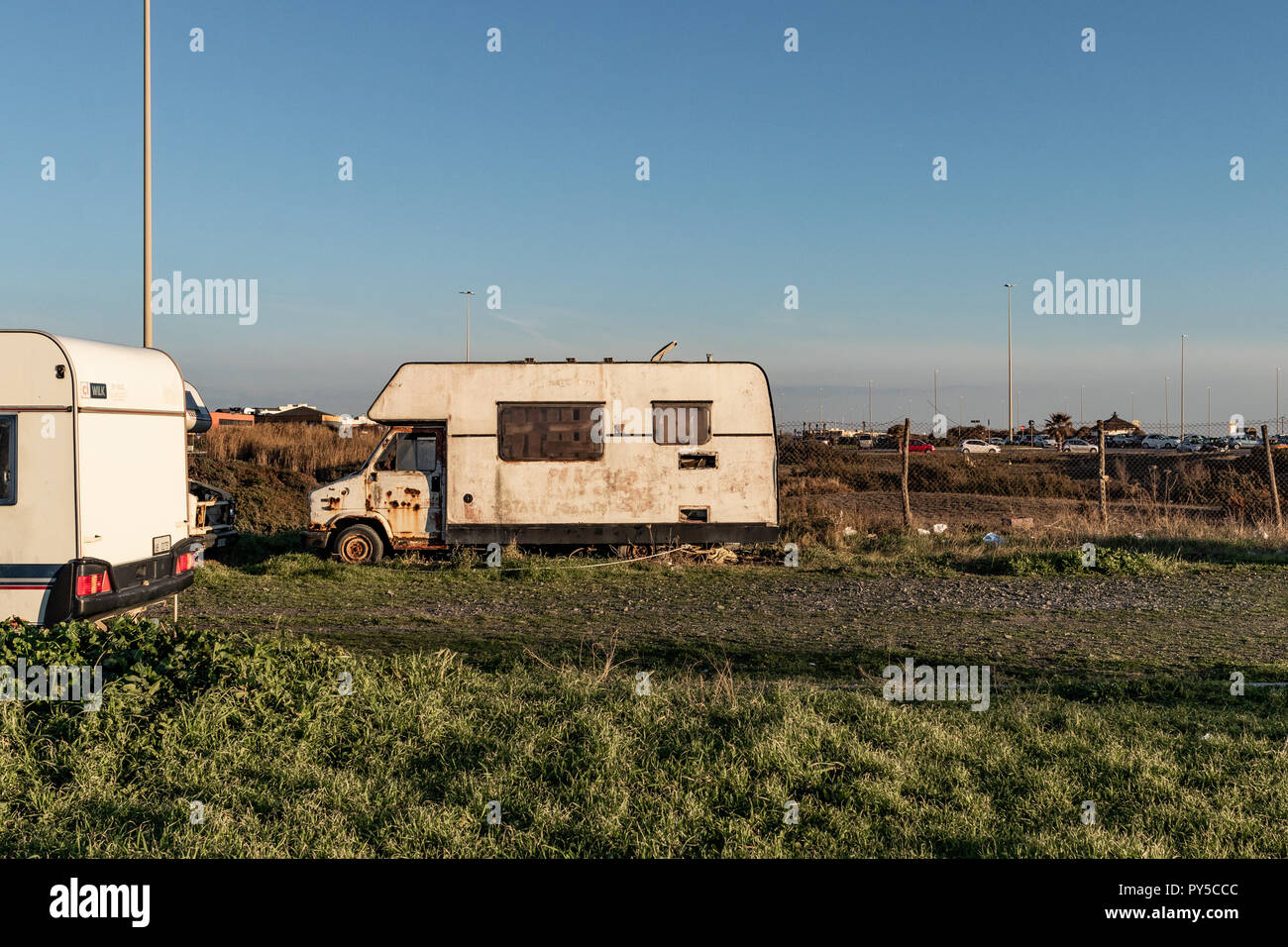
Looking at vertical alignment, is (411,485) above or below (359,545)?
above

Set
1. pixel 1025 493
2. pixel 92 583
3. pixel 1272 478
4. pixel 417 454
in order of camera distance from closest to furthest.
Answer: pixel 92 583 < pixel 417 454 < pixel 1272 478 < pixel 1025 493

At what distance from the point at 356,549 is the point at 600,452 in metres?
3.97

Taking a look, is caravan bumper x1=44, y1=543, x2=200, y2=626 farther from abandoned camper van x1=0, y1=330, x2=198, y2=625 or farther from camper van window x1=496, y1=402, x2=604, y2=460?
camper van window x1=496, y1=402, x2=604, y2=460

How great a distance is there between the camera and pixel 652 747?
17.5ft

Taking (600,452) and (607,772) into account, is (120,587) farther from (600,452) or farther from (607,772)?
(600,452)

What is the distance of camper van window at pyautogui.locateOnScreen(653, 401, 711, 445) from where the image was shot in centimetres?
1468

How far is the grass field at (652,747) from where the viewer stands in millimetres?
4289

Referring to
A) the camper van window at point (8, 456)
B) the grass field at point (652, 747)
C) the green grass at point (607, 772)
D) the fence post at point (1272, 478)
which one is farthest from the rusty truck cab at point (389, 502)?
the fence post at point (1272, 478)

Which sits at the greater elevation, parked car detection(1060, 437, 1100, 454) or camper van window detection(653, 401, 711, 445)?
parked car detection(1060, 437, 1100, 454)

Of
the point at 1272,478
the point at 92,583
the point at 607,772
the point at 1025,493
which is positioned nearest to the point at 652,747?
the point at 607,772

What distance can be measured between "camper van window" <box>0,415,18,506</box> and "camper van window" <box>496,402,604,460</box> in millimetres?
7467

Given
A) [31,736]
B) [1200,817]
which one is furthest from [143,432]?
[1200,817]

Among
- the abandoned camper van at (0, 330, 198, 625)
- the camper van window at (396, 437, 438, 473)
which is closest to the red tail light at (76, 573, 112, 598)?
the abandoned camper van at (0, 330, 198, 625)

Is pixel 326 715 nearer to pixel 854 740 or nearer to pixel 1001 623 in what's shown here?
pixel 854 740
